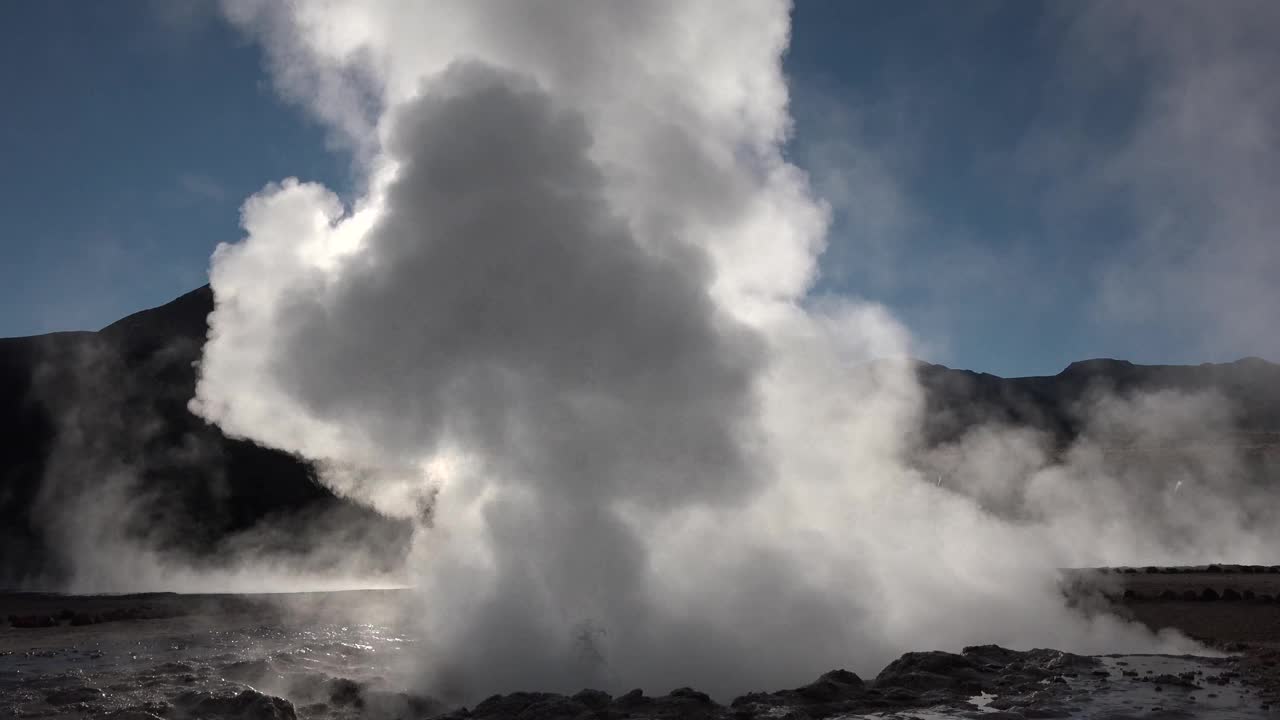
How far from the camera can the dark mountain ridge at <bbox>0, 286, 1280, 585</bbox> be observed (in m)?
42.3

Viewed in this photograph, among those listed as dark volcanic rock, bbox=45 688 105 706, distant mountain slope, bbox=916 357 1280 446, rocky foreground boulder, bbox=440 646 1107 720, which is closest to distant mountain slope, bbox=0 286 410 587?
dark volcanic rock, bbox=45 688 105 706

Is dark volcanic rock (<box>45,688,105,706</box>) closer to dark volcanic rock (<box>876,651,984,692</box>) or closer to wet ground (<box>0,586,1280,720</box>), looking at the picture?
wet ground (<box>0,586,1280,720</box>)

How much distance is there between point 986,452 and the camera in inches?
2120

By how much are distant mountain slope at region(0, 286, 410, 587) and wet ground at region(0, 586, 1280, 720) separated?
82.6 ft

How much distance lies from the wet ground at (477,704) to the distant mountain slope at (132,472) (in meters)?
25.2

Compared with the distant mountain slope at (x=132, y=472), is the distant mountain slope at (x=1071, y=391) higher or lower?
higher

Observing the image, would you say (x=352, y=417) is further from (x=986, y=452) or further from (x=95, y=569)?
(x=986, y=452)

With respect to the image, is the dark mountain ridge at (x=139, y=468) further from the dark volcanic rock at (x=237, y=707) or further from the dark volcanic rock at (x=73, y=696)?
the dark volcanic rock at (x=237, y=707)

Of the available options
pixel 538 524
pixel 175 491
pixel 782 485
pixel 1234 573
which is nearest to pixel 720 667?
pixel 538 524

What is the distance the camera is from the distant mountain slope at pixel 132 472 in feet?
139

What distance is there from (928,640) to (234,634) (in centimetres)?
1188

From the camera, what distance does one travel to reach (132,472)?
46.7 m

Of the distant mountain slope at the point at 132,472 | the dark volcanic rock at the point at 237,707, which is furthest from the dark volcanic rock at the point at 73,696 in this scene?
the distant mountain slope at the point at 132,472

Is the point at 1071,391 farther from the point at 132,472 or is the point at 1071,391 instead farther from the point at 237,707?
the point at 237,707
